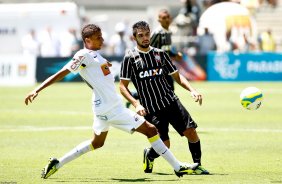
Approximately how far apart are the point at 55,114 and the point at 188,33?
22944 mm

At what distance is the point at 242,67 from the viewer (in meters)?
38.5

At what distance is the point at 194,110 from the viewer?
24.9 meters

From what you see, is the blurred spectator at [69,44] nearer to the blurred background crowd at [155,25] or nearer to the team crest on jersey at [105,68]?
the blurred background crowd at [155,25]

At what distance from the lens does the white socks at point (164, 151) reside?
38.9 feet

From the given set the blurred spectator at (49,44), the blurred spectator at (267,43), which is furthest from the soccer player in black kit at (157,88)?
the blurred spectator at (267,43)

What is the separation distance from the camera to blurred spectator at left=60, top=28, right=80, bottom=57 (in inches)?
1623

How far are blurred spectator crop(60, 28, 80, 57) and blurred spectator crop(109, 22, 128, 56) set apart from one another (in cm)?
186

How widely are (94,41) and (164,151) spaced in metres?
1.85

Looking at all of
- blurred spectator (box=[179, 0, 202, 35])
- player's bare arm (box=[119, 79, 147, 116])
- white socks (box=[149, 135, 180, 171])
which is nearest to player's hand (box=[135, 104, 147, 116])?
player's bare arm (box=[119, 79, 147, 116])

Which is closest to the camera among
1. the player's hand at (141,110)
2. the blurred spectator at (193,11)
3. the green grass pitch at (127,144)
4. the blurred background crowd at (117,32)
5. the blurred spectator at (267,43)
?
the player's hand at (141,110)

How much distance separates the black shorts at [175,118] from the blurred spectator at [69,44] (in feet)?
93.0

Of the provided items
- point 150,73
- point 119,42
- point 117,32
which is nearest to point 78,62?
point 150,73

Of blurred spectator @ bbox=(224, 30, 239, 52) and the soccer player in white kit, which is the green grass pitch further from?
blurred spectator @ bbox=(224, 30, 239, 52)

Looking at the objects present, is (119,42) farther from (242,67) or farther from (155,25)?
(242,67)
